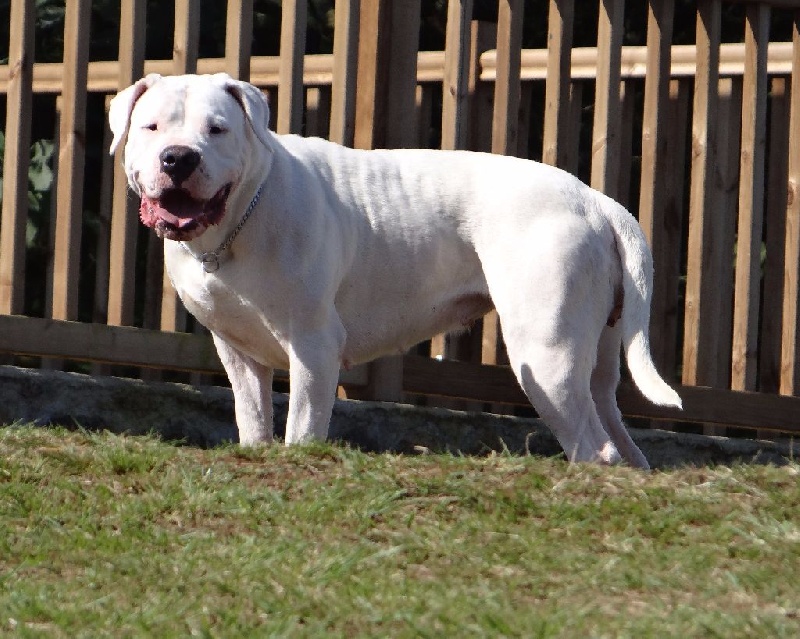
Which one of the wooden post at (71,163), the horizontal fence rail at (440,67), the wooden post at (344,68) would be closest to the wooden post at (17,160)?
the wooden post at (71,163)

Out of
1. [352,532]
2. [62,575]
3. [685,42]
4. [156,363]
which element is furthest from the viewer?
[685,42]

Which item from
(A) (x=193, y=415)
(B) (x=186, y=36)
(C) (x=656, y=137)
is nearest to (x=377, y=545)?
(A) (x=193, y=415)

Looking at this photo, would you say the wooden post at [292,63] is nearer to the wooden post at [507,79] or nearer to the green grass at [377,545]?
the wooden post at [507,79]

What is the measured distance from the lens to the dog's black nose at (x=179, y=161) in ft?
16.6

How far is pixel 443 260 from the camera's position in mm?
5785

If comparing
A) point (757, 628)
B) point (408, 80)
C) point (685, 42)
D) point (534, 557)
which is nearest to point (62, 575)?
point (534, 557)

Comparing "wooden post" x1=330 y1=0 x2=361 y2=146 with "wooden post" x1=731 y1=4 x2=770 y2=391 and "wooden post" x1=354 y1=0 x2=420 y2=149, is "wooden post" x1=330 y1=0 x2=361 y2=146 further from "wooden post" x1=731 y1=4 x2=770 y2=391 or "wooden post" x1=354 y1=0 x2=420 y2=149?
"wooden post" x1=731 y1=4 x2=770 y2=391

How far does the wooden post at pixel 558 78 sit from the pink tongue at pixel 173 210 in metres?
2.23

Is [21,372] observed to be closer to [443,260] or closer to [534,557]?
[443,260]

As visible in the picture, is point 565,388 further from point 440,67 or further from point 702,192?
point 440,67

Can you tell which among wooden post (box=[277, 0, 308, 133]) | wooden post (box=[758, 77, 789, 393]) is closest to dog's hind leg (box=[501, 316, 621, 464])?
wooden post (box=[277, 0, 308, 133])

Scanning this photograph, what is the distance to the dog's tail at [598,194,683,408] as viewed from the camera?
5613mm

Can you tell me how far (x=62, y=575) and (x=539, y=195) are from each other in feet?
7.82

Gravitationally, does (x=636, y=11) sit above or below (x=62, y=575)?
above
